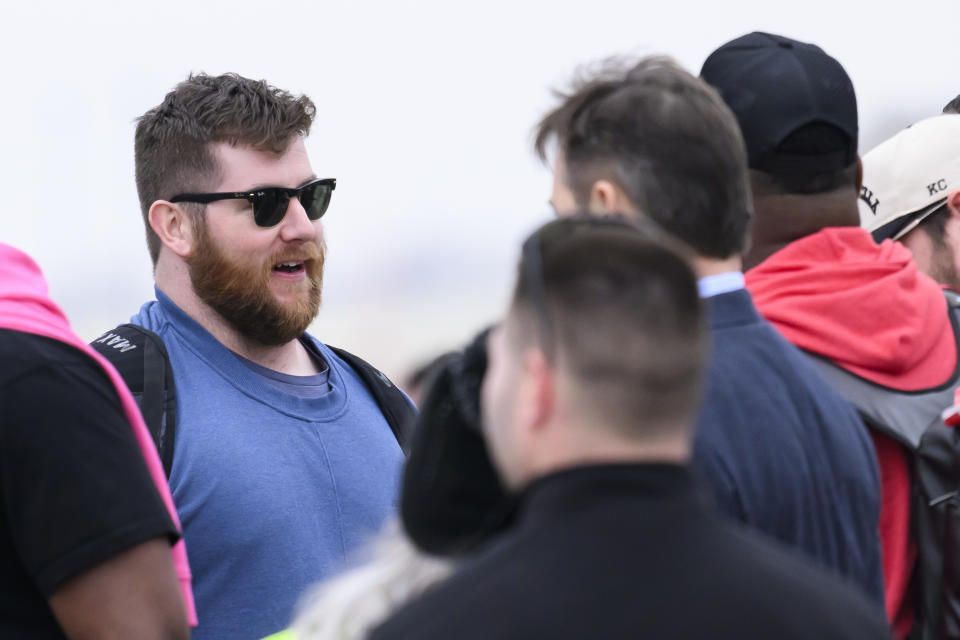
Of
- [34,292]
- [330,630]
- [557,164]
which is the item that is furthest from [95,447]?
[557,164]

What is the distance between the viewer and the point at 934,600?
81.6 inches

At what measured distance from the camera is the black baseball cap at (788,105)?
205 cm

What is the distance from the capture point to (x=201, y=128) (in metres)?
2.96

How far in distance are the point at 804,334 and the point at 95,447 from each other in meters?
1.23

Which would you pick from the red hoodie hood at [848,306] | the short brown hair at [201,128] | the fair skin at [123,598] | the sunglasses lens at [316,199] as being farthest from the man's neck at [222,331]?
the red hoodie hood at [848,306]

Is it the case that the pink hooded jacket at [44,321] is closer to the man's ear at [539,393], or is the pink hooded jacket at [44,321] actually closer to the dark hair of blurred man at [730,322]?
the dark hair of blurred man at [730,322]

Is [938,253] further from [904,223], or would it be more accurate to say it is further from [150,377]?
[150,377]

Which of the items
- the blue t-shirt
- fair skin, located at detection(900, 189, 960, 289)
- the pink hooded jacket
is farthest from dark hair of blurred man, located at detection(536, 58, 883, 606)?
fair skin, located at detection(900, 189, 960, 289)

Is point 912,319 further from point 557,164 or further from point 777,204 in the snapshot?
point 557,164

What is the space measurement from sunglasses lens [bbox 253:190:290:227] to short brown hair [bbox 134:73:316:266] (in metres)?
0.13

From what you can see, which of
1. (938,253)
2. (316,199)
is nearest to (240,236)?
(316,199)

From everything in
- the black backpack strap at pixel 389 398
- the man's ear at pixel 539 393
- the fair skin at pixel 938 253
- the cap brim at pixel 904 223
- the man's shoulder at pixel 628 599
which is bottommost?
the black backpack strap at pixel 389 398

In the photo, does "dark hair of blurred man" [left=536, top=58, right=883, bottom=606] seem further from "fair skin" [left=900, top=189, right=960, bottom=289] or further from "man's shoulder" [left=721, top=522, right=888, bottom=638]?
"fair skin" [left=900, top=189, right=960, bottom=289]

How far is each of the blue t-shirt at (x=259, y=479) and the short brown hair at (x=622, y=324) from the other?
127 cm
